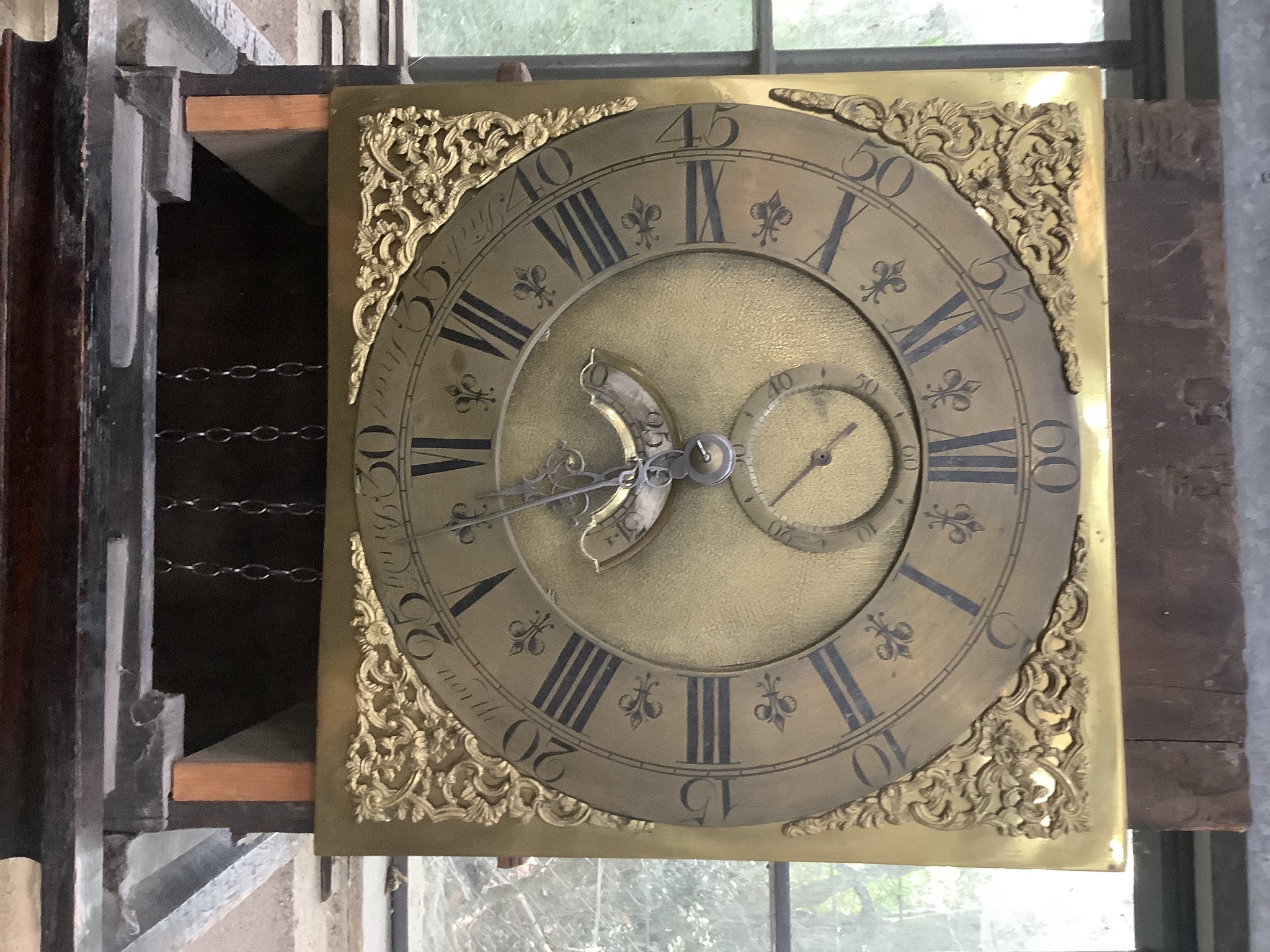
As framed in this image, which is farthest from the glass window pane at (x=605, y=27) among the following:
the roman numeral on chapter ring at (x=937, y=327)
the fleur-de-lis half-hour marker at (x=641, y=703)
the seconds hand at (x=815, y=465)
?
the fleur-de-lis half-hour marker at (x=641, y=703)

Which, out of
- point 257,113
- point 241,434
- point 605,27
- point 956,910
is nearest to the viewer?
point 257,113

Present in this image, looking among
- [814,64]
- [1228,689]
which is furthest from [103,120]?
[1228,689]

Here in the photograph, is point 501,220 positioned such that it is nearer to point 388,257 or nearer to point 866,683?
point 388,257

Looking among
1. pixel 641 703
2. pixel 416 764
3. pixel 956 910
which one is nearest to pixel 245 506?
pixel 416 764

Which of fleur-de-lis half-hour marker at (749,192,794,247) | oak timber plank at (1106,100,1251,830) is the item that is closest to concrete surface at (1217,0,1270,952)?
oak timber plank at (1106,100,1251,830)

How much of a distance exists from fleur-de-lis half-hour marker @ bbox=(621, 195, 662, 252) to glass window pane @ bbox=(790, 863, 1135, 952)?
1.56 meters

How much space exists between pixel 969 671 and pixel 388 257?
1071 mm

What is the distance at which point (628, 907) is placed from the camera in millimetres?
2104

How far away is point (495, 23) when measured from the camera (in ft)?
7.32

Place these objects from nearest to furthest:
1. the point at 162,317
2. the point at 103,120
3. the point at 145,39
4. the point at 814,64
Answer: the point at 103,120 < the point at 145,39 < the point at 162,317 < the point at 814,64

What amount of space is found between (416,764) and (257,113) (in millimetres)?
1041

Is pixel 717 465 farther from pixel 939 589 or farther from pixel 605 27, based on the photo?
pixel 605 27

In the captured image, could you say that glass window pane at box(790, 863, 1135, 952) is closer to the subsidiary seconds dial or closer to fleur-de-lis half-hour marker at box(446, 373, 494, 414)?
the subsidiary seconds dial

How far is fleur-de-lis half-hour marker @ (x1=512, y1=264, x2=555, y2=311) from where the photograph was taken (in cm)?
129
